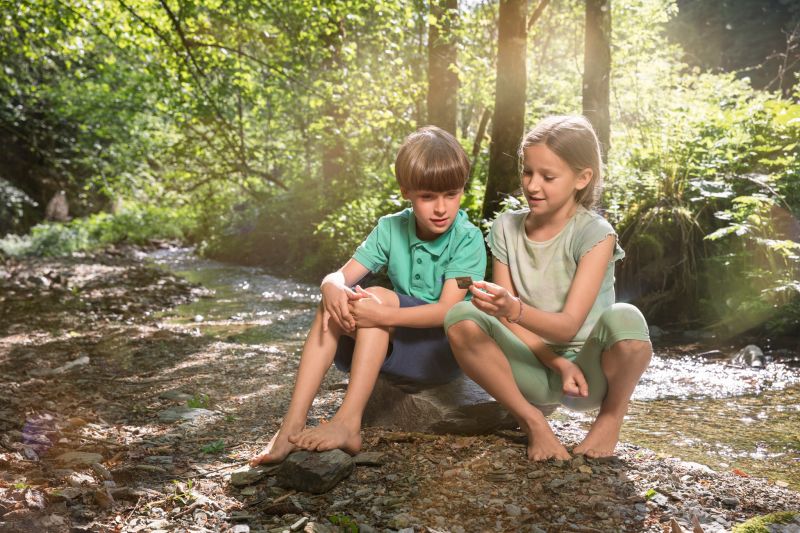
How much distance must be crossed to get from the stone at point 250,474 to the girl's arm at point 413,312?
2.38 ft

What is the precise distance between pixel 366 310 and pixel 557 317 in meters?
0.81

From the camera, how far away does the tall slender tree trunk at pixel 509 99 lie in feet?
24.4

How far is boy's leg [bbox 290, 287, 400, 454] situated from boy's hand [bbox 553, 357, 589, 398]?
0.79m

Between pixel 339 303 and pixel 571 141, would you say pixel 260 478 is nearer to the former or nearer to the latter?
pixel 339 303

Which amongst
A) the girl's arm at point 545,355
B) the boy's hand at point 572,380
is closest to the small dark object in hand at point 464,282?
the girl's arm at point 545,355

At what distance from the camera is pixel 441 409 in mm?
3262

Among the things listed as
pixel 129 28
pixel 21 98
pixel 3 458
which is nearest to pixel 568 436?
pixel 3 458

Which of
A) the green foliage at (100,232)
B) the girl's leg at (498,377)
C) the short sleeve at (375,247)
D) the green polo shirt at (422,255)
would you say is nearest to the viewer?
the girl's leg at (498,377)

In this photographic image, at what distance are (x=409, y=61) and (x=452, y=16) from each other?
127 inches

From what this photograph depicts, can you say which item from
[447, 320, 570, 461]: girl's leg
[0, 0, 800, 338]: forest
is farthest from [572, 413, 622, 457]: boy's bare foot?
[0, 0, 800, 338]: forest

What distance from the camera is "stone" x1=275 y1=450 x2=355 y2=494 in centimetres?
264

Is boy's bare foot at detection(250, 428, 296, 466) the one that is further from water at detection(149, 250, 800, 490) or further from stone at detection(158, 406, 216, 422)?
water at detection(149, 250, 800, 490)

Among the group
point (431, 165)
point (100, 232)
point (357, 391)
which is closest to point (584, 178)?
point (431, 165)

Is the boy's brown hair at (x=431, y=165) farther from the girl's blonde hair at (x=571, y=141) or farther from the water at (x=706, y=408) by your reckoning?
the water at (x=706, y=408)
